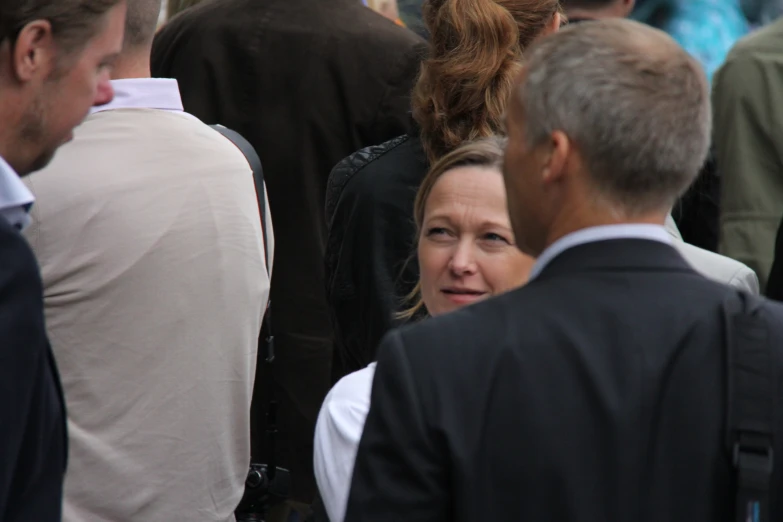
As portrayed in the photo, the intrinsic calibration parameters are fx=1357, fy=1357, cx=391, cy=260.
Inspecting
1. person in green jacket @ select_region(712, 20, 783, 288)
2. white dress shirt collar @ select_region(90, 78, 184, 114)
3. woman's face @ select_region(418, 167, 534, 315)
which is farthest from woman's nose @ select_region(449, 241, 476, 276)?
person in green jacket @ select_region(712, 20, 783, 288)

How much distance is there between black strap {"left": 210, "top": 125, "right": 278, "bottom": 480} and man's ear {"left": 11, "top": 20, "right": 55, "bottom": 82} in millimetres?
1104

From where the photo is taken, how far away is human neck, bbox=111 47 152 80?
2.90 meters

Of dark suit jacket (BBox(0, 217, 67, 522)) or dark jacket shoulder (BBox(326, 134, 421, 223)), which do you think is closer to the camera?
dark suit jacket (BBox(0, 217, 67, 522))

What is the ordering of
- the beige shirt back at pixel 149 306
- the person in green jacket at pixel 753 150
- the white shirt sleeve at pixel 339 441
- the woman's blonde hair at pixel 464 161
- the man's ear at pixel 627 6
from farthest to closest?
the man's ear at pixel 627 6
the person in green jacket at pixel 753 150
the woman's blonde hair at pixel 464 161
the beige shirt back at pixel 149 306
the white shirt sleeve at pixel 339 441

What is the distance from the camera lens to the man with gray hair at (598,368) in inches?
68.3

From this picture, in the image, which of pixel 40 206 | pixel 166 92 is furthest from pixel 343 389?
pixel 166 92

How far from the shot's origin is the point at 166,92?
9.53ft

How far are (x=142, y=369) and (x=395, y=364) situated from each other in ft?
3.62

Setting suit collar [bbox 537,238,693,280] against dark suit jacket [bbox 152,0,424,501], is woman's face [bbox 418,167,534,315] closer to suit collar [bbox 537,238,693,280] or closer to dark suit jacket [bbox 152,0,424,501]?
suit collar [bbox 537,238,693,280]

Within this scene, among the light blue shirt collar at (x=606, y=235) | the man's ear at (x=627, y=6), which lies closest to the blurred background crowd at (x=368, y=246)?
the light blue shirt collar at (x=606, y=235)

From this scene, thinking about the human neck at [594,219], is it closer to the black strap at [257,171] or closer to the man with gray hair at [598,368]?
the man with gray hair at [598,368]

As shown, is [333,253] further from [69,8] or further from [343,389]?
[69,8]

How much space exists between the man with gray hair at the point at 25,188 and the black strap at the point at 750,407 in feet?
2.92

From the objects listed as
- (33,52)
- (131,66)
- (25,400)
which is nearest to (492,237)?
(131,66)
